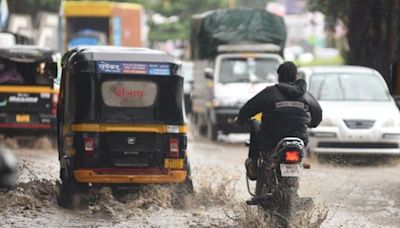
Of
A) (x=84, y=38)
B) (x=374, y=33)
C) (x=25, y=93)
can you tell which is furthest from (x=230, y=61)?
(x=84, y=38)

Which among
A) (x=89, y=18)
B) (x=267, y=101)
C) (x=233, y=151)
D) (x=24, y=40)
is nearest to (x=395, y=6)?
(x=233, y=151)

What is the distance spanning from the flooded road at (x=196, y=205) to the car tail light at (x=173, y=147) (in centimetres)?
40

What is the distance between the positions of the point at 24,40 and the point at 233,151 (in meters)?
12.4

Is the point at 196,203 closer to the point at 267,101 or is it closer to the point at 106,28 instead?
the point at 267,101

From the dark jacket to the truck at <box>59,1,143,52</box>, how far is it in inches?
997

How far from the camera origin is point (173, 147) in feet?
35.2

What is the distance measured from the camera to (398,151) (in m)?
15.2

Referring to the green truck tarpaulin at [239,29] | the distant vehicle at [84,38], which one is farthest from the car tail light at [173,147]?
the distant vehicle at [84,38]

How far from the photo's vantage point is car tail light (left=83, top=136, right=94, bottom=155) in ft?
34.0

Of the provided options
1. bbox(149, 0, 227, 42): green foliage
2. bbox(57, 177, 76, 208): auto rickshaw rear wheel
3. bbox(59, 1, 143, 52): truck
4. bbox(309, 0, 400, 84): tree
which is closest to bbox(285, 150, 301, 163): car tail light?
bbox(57, 177, 76, 208): auto rickshaw rear wheel

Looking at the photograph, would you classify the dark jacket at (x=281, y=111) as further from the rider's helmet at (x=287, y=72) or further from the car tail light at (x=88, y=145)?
the car tail light at (x=88, y=145)

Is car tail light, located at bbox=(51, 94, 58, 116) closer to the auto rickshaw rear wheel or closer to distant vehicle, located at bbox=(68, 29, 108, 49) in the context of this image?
the auto rickshaw rear wheel

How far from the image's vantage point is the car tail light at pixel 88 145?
10359 millimetres

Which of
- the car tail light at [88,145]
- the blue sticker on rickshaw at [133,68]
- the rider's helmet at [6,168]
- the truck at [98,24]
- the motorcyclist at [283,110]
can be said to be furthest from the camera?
the truck at [98,24]
